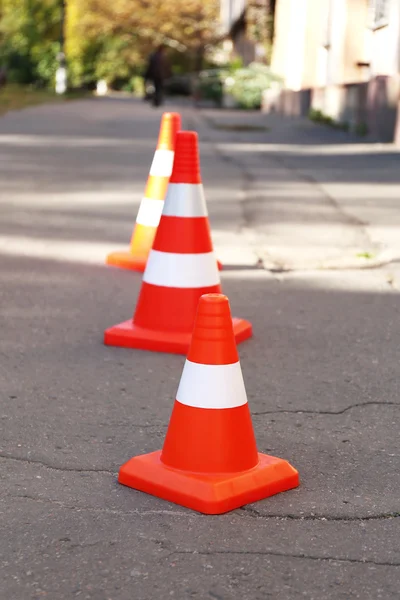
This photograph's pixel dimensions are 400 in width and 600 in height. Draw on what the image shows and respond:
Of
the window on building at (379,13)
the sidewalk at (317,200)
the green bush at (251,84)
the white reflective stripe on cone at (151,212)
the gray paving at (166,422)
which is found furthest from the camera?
the green bush at (251,84)

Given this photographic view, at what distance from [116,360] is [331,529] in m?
1.83

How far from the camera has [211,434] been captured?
307 centimetres

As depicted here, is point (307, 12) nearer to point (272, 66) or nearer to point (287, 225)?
point (272, 66)

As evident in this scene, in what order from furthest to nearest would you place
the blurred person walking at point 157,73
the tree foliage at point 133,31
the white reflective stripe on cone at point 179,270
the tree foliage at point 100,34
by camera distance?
the tree foliage at point 100,34, the tree foliage at point 133,31, the blurred person walking at point 157,73, the white reflective stripe on cone at point 179,270

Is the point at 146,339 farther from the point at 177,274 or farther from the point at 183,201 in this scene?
the point at 183,201

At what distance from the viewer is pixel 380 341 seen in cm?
491

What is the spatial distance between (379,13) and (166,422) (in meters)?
18.6

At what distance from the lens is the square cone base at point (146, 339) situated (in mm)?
4613

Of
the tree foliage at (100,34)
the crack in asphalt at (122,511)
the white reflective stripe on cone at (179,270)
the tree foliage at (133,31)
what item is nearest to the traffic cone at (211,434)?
the crack in asphalt at (122,511)

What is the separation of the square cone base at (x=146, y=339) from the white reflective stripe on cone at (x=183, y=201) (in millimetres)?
530

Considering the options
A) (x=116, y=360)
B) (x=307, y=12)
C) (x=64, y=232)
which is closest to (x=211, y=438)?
(x=116, y=360)

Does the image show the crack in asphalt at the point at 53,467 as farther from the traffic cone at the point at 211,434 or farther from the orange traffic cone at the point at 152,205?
the orange traffic cone at the point at 152,205

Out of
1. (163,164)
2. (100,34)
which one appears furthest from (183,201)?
(100,34)

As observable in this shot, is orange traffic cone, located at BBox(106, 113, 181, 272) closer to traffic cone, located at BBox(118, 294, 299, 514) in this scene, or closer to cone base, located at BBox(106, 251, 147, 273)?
cone base, located at BBox(106, 251, 147, 273)
